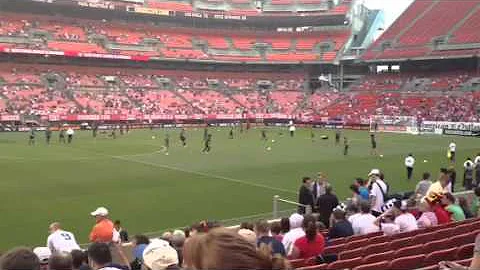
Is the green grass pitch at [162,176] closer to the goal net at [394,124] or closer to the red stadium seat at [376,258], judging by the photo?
the red stadium seat at [376,258]

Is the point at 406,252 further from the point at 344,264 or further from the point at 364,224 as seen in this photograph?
the point at 364,224

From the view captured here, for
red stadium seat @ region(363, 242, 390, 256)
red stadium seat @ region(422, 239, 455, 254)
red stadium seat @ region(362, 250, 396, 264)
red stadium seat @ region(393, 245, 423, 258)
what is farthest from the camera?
red stadium seat @ region(363, 242, 390, 256)

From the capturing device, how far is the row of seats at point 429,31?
2795 inches

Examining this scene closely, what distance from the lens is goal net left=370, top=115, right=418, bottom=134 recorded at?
5960 centimetres

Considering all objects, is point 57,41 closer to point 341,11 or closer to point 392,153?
point 341,11

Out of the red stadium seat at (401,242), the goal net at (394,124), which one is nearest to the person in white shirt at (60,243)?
the red stadium seat at (401,242)

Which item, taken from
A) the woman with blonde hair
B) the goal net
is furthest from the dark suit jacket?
the goal net

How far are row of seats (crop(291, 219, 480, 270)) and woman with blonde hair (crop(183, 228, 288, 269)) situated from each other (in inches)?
171

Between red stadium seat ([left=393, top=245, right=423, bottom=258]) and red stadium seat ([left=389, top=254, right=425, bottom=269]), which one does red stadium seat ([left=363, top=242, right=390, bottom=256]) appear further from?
red stadium seat ([left=389, top=254, right=425, bottom=269])

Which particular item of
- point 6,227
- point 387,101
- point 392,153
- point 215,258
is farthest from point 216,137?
point 215,258

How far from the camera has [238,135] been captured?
177 ft

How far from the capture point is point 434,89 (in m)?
69.9

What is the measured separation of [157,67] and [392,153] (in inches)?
2019

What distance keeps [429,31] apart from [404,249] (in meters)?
75.6
